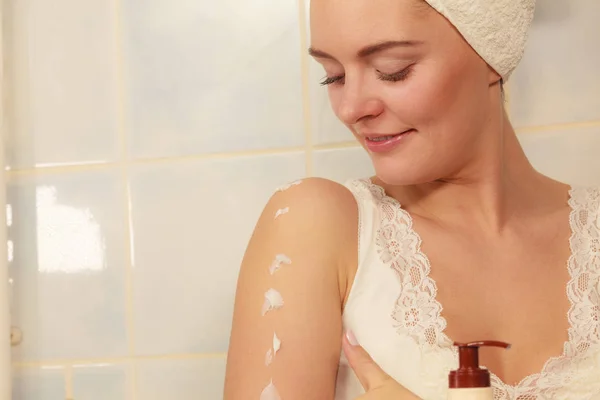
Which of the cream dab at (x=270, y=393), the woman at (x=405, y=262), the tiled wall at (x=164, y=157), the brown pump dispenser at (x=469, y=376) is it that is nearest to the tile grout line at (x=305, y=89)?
the tiled wall at (x=164, y=157)

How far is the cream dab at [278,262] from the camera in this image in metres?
0.90

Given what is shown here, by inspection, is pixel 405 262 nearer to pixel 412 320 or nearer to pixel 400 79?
pixel 412 320

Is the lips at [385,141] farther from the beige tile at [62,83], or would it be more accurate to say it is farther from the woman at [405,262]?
the beige tile at [62,83]

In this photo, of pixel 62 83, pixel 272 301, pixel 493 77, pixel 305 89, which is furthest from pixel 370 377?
pixel 62 83

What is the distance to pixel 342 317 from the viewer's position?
93cm

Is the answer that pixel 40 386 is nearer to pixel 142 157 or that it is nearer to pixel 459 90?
pixel 142 157

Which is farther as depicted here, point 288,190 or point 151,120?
point 151,120

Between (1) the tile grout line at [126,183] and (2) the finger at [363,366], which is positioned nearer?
(2) the finger at [363,366]

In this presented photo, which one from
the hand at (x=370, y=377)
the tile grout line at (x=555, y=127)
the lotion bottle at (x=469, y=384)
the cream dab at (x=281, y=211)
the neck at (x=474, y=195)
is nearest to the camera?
the lotion bottle at (x=469, y=384)

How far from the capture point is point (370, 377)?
865 millimetres

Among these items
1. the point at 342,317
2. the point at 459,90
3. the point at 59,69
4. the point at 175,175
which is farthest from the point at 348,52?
the point at 59,69

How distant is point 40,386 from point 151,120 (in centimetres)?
44

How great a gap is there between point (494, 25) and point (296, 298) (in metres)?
0.38

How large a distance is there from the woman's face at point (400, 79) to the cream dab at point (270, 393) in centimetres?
27
